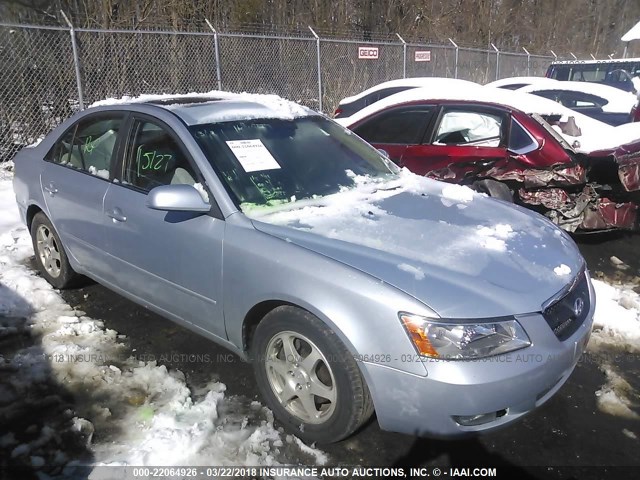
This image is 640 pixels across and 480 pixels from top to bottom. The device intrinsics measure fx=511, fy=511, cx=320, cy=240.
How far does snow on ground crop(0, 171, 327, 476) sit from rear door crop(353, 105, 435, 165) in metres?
3.72

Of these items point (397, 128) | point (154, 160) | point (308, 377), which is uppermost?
point (154, 160)

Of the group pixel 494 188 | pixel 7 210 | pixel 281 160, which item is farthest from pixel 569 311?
pixel 7 210

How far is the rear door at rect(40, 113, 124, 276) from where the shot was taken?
351 centimetres

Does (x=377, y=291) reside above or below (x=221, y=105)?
below

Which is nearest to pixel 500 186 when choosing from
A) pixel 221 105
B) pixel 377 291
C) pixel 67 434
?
pixel 221 105

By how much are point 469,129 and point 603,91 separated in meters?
5.53

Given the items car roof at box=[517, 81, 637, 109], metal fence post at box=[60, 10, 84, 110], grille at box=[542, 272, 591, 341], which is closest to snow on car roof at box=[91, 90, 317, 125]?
grille at box=[542, 272, 591, 341]

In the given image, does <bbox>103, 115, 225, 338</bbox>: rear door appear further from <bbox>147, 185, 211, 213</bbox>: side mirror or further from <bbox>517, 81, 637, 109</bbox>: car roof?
<bbox>517, 81, 637, 109</bbox>: car roof

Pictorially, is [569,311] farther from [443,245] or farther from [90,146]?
[90,146]

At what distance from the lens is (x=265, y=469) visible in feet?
7.90

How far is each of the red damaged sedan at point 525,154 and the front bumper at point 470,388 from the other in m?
3.06

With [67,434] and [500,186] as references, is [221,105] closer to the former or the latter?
[67,434]

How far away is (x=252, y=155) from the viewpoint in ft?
9.96

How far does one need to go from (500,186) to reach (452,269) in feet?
10.2
